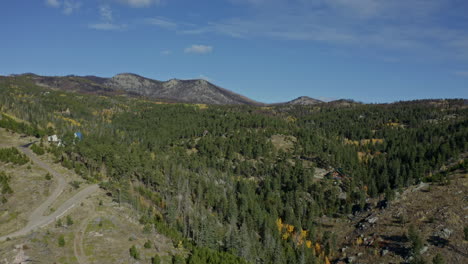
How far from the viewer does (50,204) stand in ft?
265

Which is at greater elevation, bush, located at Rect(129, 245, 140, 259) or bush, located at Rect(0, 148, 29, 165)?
bush, located at Rect(0, 148, 29, 165)

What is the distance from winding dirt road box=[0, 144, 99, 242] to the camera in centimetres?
6759

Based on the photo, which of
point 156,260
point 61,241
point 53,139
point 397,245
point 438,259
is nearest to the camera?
point 156,260

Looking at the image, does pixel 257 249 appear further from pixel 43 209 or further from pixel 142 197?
pixel 43 209

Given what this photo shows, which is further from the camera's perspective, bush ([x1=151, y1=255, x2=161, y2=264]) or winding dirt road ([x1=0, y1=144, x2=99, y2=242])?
winding dirt road ([x1=0, y1=144, x2=99, y2=242])

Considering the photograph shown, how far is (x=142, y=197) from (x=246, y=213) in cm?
4708

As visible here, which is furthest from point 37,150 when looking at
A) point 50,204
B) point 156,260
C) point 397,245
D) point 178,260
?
point 397,245

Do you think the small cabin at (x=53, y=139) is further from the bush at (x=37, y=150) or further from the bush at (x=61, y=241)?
the bush at (x=61, y=241)

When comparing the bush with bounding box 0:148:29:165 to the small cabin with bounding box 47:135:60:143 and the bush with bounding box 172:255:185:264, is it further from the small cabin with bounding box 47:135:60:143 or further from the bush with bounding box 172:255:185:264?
the bush with bounding box 172:255:185:264

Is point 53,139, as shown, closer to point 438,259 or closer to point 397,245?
point 397,245

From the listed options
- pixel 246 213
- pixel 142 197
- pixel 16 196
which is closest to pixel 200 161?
pixel 246 213

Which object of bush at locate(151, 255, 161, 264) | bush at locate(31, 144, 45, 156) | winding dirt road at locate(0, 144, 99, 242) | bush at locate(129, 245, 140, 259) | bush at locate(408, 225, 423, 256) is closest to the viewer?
bush at locate(151, 255, 161, 264)

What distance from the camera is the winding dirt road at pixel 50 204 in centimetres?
6759

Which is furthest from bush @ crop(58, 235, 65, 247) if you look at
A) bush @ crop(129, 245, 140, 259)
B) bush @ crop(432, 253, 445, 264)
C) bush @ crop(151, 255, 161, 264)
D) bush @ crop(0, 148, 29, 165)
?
bush @ crop(432, 253, 445, 264)
